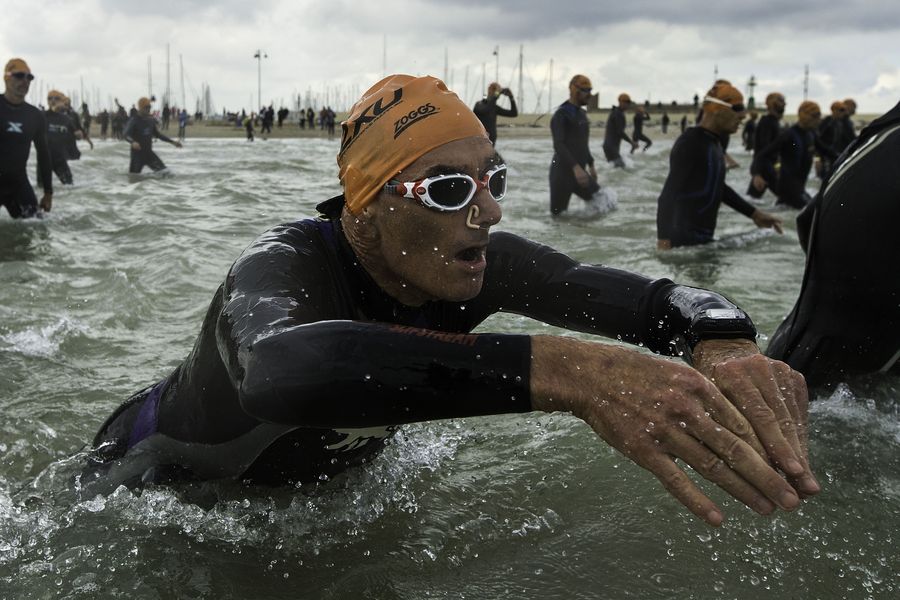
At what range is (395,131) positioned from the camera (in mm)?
2379

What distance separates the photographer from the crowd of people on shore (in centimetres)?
162

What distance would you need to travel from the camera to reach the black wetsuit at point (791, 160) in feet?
44.3

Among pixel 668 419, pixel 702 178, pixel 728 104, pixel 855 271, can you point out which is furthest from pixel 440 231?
pixel 728 104

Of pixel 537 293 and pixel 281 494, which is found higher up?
pixel 537 293

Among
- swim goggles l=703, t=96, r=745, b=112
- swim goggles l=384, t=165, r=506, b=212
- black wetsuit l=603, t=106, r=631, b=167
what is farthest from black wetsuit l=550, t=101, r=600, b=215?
swim goggles l=384, t=165, r=506, b=212

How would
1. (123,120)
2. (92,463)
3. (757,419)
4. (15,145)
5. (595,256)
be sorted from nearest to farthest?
(757,419)
(92,463)
(595,256)
(15,145)
(123,120)

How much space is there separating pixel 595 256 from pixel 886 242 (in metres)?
5.90

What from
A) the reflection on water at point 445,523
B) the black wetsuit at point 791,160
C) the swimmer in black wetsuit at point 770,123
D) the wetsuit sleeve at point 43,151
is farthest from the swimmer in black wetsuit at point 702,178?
the wetsuit sleeve at point 43,151

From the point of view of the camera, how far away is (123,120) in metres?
43.2

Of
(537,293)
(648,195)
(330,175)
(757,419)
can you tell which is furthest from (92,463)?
(330,175)

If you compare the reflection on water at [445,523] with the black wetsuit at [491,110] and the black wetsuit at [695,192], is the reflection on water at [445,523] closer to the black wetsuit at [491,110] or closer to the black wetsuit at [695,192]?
the black wetsuit at [695,192]

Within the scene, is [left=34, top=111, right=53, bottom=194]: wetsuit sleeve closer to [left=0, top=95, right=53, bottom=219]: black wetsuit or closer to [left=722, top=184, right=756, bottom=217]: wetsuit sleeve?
[left=0, top=95, right=53, bottom=219]: black wetsuit

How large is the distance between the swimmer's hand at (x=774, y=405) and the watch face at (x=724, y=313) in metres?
0.21

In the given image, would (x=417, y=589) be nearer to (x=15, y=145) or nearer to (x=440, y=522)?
(x=440, y=522)
